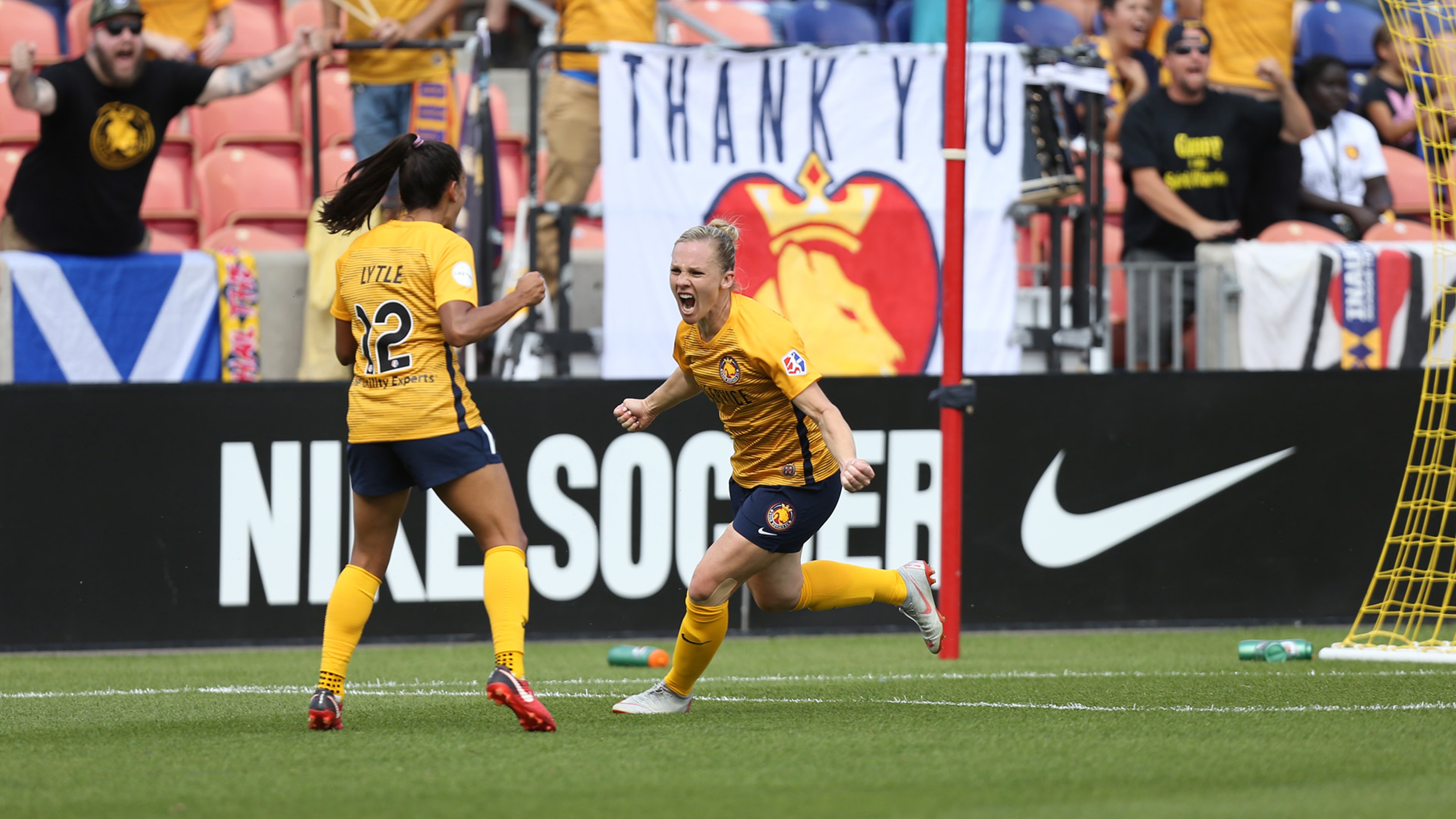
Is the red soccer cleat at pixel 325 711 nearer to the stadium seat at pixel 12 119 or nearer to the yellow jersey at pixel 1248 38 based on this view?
the stadium seat at pixel 12 119

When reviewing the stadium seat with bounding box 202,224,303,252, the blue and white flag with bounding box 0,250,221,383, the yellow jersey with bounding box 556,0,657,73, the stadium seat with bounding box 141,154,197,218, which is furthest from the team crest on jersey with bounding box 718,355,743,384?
the stadium seat with bounding box 141,154,197,218

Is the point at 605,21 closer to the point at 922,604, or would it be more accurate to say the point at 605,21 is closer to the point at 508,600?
the point at 922,604

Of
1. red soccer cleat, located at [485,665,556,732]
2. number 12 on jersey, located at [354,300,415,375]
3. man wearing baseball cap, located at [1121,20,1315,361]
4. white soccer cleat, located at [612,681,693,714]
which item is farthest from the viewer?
man wearing baseball cap, located at [1121,20,1315,361]

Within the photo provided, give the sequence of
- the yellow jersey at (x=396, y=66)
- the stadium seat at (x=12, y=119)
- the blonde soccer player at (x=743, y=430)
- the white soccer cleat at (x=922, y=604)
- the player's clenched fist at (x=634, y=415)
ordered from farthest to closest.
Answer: the stadium seat at (x=12, y=119) < the yellow jersey at (x=396, y=66) < the white soccer cleat at (x=922, y=604) < the player's clenched fist at (x=634, y=415) < the blonde soccer player at (x=743, y=430)

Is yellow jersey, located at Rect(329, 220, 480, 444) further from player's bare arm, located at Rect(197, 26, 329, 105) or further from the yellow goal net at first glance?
the yellow goal net

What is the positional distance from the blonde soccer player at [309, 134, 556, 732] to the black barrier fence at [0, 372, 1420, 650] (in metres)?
3.51

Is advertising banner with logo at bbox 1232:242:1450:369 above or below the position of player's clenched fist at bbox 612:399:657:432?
above

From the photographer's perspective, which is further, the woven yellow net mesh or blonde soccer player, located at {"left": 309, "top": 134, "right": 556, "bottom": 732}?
the woven yellow net mesh

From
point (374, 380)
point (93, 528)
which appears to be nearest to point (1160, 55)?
point (93, 528)

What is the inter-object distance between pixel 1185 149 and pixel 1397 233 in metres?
1.57

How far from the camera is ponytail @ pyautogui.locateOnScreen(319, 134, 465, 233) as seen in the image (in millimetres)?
5566

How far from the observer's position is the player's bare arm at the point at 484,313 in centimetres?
532

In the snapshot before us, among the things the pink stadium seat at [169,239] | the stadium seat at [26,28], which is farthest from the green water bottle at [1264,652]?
the stadium seat at [26,28]

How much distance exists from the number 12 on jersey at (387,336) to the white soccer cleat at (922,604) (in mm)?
2208
